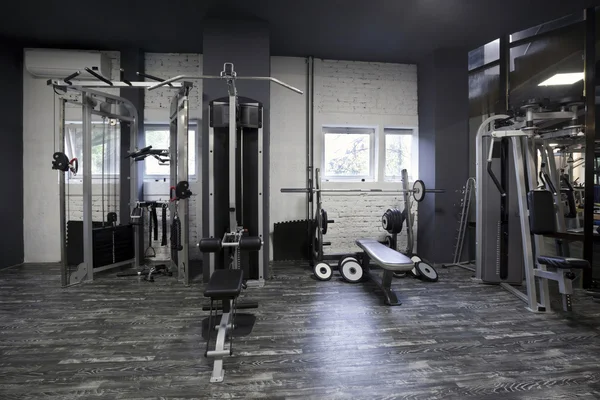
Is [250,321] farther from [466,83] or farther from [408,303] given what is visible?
[466,83]

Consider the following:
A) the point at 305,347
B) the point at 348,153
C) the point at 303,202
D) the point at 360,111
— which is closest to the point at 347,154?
the point at 348,153

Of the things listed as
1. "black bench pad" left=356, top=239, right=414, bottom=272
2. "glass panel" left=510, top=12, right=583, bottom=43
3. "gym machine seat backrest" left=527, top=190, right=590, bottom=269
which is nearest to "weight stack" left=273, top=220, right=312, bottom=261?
"black bench pad" left=356, top=239, right=414, bottom=272

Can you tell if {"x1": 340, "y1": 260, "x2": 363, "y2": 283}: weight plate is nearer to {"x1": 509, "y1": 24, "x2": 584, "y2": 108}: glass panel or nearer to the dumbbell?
the dumbbell

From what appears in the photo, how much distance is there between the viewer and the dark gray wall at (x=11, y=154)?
4051mm

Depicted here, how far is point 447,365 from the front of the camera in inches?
74.2

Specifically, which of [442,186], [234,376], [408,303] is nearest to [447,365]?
[408,303]

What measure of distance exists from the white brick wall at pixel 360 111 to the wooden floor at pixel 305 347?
5.32 ft

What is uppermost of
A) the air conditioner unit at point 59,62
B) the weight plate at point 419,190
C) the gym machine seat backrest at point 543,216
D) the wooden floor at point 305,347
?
the air conditioner unit at point 59,62

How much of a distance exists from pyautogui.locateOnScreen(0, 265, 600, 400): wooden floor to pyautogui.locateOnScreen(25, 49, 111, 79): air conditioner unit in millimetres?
2866

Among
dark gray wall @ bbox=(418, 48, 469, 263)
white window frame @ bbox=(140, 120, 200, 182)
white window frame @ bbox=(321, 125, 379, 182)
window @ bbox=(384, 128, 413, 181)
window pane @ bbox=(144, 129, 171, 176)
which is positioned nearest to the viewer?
dark gray wall @ bbox=(418, 48, 469, 263)

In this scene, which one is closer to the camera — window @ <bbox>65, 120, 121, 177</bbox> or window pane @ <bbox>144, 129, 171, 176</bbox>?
window @ <bbox>65, 120, 121, 177</bbox>

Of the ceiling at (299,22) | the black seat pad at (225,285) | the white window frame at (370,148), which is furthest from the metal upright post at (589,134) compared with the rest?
the black seat pad at (225,285)

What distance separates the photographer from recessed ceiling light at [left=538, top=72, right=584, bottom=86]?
360 cm

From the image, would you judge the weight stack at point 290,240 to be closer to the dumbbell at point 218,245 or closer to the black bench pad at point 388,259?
the black bench pad at point 388,259
